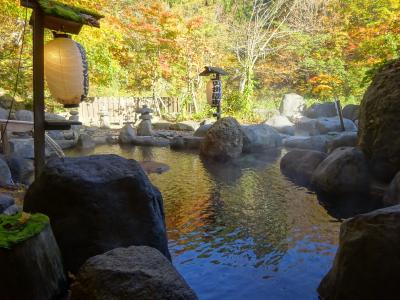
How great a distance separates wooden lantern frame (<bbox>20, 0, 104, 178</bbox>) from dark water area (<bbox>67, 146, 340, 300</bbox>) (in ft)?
6.72

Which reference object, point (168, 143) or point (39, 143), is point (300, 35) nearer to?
point (168, 143)

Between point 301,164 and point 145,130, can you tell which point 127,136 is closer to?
point 145,130

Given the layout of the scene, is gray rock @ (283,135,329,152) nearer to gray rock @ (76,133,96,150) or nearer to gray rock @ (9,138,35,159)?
gray rock @ (76,133,96,150)

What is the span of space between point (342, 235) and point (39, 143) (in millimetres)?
3837

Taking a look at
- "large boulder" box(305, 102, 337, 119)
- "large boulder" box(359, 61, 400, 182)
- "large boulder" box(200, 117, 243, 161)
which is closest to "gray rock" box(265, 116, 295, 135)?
"large boulder" box(305, 102, 337, 119)

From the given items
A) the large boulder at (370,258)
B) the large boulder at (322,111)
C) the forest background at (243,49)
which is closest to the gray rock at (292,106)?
the forest background at (243,49)

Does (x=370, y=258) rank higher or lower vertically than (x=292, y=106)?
lower

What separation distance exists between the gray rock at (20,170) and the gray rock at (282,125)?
11.3 m

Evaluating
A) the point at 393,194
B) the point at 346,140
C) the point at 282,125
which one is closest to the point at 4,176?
the point at 393,194

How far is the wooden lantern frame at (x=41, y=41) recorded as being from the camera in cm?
471

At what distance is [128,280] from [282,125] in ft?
50.9

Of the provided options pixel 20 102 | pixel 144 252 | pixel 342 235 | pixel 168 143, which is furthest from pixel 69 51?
pixel 20 102

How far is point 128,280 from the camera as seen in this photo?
8.46 feet

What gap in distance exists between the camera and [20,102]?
53.0 feet
